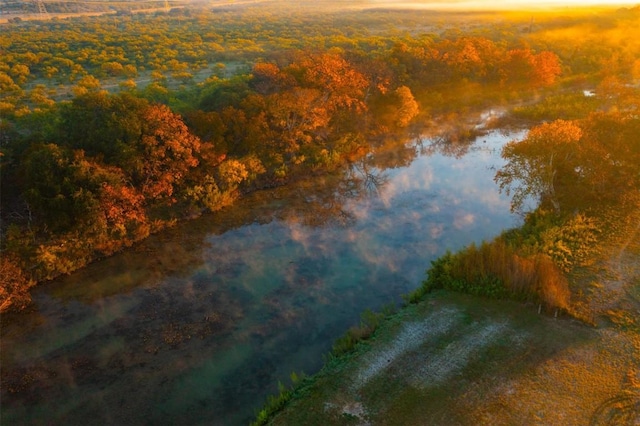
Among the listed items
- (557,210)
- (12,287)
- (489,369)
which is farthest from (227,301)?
(557,210)

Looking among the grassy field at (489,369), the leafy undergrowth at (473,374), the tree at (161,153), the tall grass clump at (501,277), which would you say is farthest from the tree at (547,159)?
the tree at (161,153)

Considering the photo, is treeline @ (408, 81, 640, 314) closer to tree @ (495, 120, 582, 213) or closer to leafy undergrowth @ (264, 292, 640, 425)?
tree @ (495, 120, 582, 213)

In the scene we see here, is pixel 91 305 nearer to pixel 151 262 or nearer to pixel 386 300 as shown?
pixel 151 262

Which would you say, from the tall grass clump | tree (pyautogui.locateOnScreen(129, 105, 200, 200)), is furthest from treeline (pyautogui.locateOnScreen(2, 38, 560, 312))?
the tall grass clump

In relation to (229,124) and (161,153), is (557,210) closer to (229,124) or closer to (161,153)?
(229,124)

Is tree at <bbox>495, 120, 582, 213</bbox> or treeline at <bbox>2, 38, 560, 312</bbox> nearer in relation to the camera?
treeline at <bbox>2, 38, 560, 312</bbox>
